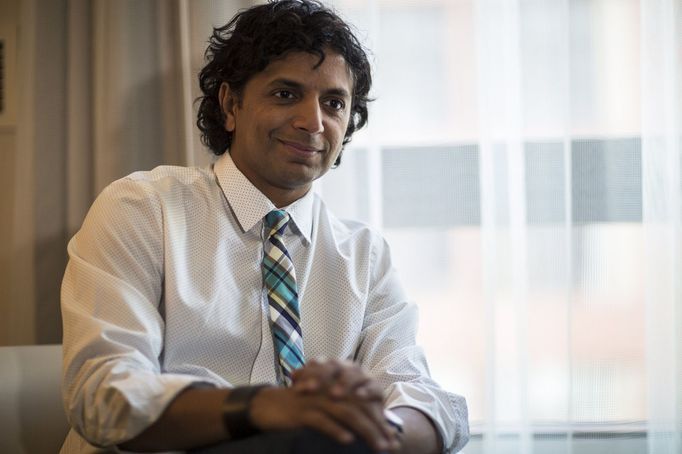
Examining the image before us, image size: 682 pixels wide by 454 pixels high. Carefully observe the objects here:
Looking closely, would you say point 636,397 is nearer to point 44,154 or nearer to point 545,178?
point 545,178

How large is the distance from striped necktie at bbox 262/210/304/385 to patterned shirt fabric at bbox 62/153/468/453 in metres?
0.02

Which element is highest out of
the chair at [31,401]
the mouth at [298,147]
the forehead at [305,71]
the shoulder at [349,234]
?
the forehead at [305,71]

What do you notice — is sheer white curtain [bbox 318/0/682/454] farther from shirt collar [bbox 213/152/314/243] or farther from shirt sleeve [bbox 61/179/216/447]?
shirt sleeve [bbox 61/179/216/447]

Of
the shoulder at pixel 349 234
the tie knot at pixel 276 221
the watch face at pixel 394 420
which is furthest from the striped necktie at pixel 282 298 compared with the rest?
the watch face at pixel 394 420

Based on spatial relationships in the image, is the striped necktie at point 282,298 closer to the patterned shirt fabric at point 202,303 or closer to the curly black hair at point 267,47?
the patterned shirt fabric at point 202,303

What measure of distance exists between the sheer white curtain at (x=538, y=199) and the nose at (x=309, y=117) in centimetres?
45

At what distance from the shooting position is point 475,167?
200 centimetres

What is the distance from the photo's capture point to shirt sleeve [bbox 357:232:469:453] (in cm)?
144

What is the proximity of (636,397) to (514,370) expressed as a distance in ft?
1.08

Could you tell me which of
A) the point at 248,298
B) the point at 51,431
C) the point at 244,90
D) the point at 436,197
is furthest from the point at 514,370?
the point at 51,431

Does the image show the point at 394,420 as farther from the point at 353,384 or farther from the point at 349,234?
the point at 349,234

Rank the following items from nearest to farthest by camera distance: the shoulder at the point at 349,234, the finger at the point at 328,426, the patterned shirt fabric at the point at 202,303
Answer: the finger at the point at 328,426, the patterned shirt fabric at the point at 202,303, the shoulder at the point at 349,234

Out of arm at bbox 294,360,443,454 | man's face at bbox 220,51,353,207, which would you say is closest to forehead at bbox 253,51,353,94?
man's face at bbox 220,51,353,207

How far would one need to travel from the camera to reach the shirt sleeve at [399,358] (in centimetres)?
144
